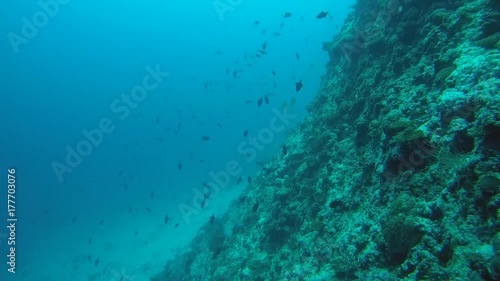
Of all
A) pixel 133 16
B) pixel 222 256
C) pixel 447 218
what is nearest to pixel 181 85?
pixel 133 16

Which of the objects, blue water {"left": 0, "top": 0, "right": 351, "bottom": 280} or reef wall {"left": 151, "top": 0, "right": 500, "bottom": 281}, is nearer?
reef wall {"left": 151, "top": 0, "right": 500, "bottom": 281}

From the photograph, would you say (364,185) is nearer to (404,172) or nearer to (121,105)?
(404,172)

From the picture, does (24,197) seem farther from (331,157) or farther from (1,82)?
(331,157)

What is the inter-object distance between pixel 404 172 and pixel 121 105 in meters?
126

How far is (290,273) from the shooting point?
798 cm

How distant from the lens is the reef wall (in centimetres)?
399

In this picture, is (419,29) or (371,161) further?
(419,29)

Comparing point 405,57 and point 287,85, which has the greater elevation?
point 405,57

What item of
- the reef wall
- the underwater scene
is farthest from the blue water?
the reef wall

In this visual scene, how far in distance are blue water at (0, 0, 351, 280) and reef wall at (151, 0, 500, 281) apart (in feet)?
110

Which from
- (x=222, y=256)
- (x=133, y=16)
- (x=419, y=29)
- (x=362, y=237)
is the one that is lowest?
(x=222, y=256)

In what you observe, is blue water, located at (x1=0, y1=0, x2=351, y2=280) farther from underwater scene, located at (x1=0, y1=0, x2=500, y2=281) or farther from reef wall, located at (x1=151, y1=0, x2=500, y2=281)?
reef wall, located at (x1=151, y1=0, x2=500, y2=281)

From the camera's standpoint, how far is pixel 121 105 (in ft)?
388

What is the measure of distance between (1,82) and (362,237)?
140077 millimetres
